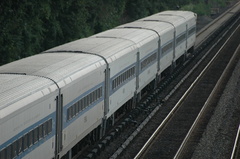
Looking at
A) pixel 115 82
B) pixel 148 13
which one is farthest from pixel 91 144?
pixel 148 13

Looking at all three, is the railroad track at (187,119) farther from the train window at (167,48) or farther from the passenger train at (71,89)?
the train window at (167,48)

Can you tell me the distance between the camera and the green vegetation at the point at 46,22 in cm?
3161

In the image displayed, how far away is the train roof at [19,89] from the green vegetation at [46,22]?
14.2 metres

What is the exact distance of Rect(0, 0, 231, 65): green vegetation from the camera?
3161 cm

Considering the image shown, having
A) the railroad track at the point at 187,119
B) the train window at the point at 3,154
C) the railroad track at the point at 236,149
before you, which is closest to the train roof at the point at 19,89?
the train window at the point at 3,154

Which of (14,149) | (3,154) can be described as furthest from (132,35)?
(3,154)

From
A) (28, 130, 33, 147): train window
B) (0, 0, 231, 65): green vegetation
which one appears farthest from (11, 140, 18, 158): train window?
(0, 0, 231, 65): green vegetation

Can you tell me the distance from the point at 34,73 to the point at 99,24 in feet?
114

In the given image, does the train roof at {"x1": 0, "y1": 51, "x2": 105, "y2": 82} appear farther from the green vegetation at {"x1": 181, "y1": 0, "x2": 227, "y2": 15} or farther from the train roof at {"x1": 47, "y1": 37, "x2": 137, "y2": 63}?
the green vegetation at {"x1": 181, "y1": 0, "x2": 227, "y2": 15}

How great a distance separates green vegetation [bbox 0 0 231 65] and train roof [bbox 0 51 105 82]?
9.41m

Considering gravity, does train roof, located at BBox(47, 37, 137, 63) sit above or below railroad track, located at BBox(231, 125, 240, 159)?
above

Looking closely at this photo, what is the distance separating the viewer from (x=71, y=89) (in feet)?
61.8

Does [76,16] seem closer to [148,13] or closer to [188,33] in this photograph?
[188,33]

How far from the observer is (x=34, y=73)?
1828 cm
